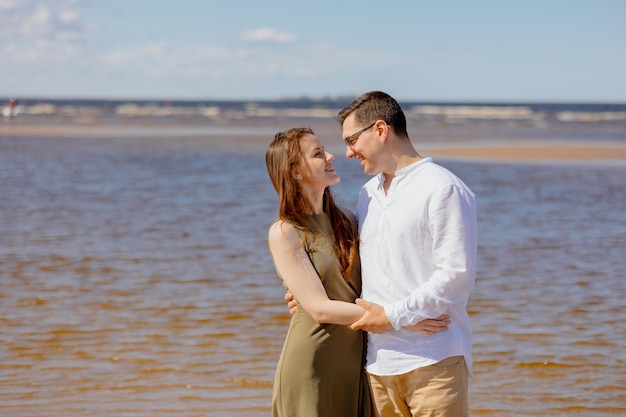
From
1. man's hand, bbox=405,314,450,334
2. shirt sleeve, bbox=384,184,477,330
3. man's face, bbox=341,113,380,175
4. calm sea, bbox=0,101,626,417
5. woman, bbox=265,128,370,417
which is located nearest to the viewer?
shirt sleeve, bbox=384,184,477,330

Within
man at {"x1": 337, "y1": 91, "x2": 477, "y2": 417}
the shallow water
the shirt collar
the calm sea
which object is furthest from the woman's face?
the shallow water

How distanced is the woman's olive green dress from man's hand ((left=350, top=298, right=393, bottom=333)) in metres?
0.16

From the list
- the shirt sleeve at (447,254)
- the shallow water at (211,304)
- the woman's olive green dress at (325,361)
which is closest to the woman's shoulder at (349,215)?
the woman's olive green dress at (325,361)

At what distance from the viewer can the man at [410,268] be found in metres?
3.06

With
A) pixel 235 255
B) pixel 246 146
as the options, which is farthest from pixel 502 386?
pixel 246 146

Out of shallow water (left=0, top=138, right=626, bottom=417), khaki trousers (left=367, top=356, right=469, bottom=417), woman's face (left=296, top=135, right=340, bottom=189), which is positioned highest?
woman's face (left=296, top=135, right=340, bottom=189)

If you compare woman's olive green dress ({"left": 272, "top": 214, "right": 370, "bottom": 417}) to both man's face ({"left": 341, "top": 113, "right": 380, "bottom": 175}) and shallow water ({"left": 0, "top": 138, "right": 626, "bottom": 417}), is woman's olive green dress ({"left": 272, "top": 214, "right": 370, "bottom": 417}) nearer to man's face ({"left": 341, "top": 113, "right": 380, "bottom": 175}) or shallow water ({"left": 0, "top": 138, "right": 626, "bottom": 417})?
man's face ({"left": 341, "top": 113, "right": 380, "bottom": 175})

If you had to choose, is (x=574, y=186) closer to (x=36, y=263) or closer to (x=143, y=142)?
(x=36, y=263)

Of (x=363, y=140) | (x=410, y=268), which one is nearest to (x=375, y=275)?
(x=410, y=268)

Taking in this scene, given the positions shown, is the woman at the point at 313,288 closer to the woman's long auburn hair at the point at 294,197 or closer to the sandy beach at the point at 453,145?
the woman's long auburn hair at the point at 294,197

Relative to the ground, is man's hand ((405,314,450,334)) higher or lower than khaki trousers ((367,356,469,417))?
higher

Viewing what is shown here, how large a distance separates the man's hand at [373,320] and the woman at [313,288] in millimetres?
95

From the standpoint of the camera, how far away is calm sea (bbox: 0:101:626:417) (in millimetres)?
5793

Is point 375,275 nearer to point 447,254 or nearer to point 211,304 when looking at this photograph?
point 447,254
